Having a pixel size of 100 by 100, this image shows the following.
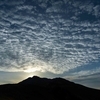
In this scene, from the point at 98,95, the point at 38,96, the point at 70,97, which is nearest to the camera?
the point at 38,96

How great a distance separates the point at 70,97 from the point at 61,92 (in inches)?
273

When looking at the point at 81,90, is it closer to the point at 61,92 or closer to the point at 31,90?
the point at 61,92

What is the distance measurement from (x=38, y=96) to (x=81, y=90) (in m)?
60.7

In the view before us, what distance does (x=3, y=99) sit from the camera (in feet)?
193

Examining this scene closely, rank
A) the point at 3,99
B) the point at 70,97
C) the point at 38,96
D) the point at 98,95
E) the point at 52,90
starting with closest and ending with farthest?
the point at 3,99 → the point at 38,96 → the point at 70,97 → the point at 52,90 → the point at 98,95

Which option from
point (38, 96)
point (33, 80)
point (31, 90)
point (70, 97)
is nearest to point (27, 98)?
point (38, 96)

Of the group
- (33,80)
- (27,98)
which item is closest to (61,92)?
(27,98)

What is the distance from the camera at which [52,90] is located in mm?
104438

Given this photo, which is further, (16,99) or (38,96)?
(38,96)

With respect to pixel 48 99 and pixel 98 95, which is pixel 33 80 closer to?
pixel 98 95

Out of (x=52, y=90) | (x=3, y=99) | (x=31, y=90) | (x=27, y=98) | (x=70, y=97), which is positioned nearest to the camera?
(x=3, y=99)

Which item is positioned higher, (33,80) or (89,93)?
(33,80)

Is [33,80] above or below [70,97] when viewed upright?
above

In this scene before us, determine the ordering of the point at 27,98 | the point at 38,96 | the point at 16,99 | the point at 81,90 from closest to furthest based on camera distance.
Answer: the point at 16,99 < the point at 27,98 < the point at 38,96 < the point at 81,90
